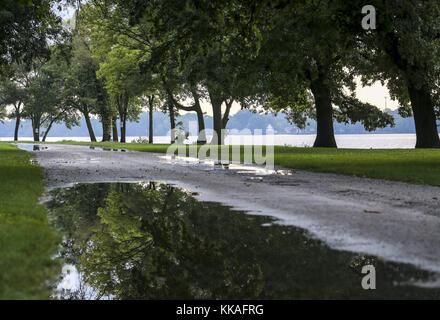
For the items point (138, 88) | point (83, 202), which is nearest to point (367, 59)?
point (138, 88)

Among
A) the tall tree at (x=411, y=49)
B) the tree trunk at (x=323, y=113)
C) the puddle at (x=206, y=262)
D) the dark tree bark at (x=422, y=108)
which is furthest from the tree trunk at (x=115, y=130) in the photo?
the puddle at (x=206, y=262)

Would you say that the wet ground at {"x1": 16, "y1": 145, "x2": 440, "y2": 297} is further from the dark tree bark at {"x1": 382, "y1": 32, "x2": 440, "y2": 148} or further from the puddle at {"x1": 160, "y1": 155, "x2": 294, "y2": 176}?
the dark tree bark at {"x1": 382, "y1": 32, "x2": 440, "y2": 148}

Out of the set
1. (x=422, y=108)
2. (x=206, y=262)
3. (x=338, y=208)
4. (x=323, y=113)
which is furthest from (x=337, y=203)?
(x=323, y=113)

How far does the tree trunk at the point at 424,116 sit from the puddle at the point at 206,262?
2291 cm

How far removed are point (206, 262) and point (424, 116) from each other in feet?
85.3

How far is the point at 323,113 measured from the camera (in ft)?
115

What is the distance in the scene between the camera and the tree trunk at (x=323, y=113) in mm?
34375

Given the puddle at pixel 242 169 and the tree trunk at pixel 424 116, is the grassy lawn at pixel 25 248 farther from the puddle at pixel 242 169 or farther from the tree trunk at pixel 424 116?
the tree trunk at pixel 424 116

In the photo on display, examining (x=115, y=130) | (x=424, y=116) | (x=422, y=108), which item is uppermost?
(x=422, y=108)

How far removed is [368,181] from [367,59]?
2374 centimetres

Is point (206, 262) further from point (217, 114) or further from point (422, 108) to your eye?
point (217, 114)

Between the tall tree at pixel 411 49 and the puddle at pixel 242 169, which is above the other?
the tall tree at pixel 411 49

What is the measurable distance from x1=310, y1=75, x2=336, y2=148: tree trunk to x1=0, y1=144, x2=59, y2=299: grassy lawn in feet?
90.4
